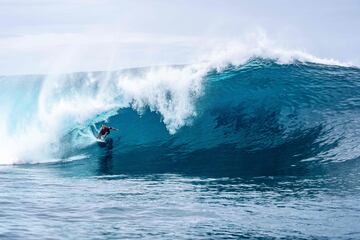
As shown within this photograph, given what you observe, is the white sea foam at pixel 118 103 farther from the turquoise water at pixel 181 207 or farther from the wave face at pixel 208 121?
the turquoise water at pixel 181 207

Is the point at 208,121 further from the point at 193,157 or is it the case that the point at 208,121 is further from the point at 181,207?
the point at 181,207

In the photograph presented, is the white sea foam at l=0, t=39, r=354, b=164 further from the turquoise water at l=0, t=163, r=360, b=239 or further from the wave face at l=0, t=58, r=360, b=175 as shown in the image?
the turquoise water at l=0, t=163, r=360, b=239

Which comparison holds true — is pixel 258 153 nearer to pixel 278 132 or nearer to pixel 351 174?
pixel 278 132

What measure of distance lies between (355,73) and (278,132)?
7998mm

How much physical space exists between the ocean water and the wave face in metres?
0.06

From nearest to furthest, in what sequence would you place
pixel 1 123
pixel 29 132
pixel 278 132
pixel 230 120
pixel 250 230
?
pixel 250 230, pixel 278 132, pixel 230 120, pixel 29 132, pixel 1 123

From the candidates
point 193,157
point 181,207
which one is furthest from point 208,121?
point 181,207

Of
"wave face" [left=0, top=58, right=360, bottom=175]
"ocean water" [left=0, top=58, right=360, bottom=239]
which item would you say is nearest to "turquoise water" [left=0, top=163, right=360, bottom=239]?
"ocean water" [left=0, top=58, right=360, bottom=239]

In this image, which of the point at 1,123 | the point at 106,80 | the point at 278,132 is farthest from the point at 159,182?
the point at 1,123

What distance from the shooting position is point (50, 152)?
20750 mm

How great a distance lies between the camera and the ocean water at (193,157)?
9.65 meters

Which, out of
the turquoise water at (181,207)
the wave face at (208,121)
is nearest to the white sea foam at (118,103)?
the wave face at (208,121)

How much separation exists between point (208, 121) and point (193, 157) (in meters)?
3.24

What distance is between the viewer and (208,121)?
20422 mm
